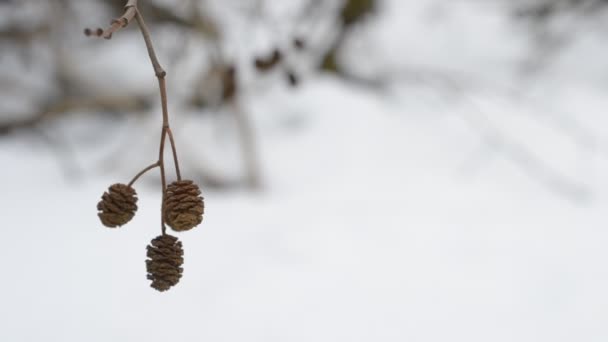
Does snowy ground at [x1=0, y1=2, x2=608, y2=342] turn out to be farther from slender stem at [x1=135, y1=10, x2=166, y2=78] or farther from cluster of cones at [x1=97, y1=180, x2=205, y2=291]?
slender stem at [x1=135, y1=10, x2=166, y2=78]

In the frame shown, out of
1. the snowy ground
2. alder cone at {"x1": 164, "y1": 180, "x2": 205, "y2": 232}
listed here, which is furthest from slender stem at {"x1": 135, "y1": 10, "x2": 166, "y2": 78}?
the snowy ground

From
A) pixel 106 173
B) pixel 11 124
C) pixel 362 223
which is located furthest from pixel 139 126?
pixel 362 223

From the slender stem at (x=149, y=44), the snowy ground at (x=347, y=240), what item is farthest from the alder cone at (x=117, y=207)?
the snowy ground at (x=347, y=240)

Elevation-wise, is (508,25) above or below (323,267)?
above

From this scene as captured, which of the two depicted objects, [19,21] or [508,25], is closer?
[19,21]

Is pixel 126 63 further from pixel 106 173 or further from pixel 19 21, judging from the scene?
pixel 106 173

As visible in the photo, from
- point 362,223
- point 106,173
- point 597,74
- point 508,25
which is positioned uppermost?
point 508,25

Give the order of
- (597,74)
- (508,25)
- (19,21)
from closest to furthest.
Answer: (19,21)
(597,74)
(508,25)

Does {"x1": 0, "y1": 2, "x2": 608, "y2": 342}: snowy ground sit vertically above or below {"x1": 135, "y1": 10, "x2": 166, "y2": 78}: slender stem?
above
